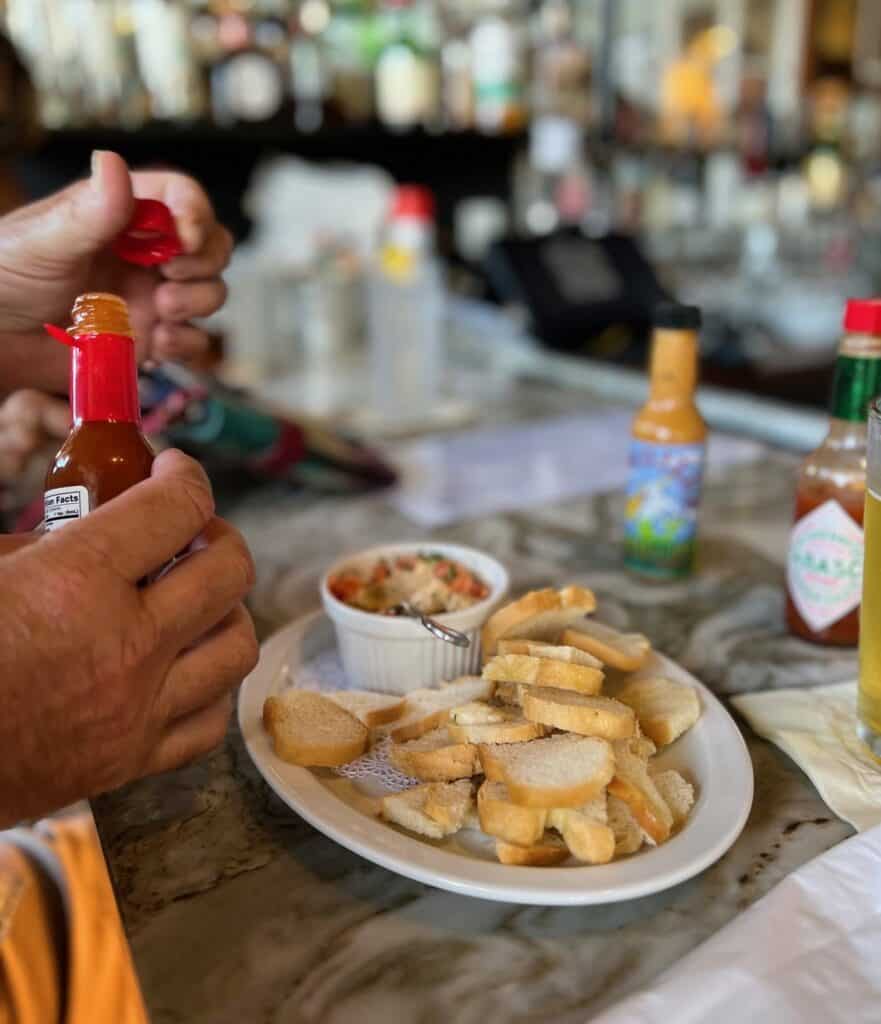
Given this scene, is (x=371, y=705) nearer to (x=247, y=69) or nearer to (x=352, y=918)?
(x=352, y=918)

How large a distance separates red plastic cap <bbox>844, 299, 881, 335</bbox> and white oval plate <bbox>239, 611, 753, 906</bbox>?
0.88 feet

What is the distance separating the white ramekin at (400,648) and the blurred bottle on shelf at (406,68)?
1.94 metres

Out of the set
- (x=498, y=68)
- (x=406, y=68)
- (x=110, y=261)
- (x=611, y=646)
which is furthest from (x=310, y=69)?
(x=611, y=646)

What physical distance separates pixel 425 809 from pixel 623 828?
0.10 meters

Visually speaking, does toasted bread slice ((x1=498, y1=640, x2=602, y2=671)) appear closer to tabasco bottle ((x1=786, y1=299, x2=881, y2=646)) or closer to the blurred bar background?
tabasco bottle ((x1=786, y1=299, x2=881, y2=646))

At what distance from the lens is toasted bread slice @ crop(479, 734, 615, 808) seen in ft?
1.56

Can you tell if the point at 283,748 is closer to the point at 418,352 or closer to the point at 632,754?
the point at 632,754

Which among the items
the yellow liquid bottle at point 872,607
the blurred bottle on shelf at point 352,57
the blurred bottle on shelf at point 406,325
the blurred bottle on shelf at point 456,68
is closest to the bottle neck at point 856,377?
the yellow liquid bottle at point 872,607

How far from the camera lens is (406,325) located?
1.61 m

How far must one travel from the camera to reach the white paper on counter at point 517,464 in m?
1.13

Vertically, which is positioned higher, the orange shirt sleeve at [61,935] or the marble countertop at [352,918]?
the marble countertop at [352,918]

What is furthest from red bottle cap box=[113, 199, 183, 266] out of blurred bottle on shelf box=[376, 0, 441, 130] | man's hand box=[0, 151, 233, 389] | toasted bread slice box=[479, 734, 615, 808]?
blurred bottle on shelf box=[376, 0, 441, 130]

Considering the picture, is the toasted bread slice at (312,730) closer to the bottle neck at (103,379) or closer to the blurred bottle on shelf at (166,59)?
the bottle neck at (103,379)

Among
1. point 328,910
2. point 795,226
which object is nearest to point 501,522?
point 328,910
